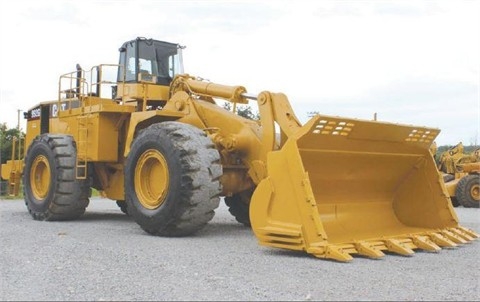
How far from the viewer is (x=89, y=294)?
449cm

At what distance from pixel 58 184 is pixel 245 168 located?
3.61 m

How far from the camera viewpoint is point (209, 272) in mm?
5367

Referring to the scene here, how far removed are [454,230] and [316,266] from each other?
9.71ft

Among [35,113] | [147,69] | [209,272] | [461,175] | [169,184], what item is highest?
[147,69]

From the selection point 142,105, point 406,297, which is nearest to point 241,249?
point 406,297

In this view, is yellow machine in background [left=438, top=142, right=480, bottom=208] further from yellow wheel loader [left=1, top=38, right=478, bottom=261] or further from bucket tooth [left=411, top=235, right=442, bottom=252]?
bucket tooth [left=411, top=235, right=442, bottom=252]

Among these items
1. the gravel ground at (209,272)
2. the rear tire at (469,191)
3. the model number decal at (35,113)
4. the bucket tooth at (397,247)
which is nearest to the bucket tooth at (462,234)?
the gravel ground at (209,272)

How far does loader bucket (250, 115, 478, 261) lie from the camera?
6.33 metres

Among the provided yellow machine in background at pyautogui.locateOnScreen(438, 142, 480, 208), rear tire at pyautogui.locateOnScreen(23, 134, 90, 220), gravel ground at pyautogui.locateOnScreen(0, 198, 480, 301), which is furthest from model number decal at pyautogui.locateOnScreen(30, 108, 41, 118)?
yellow machine in background at pyautogui.locateOnScreen(438, 142, 480, 208)

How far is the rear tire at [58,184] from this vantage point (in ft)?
33.6

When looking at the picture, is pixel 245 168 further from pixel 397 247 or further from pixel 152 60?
pixel 152 60

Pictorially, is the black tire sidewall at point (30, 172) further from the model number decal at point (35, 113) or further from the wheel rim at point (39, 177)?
the model number decal at point (35, 113)

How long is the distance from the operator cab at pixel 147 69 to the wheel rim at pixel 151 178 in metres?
1.96

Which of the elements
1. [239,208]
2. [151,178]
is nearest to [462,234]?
[239,208]
